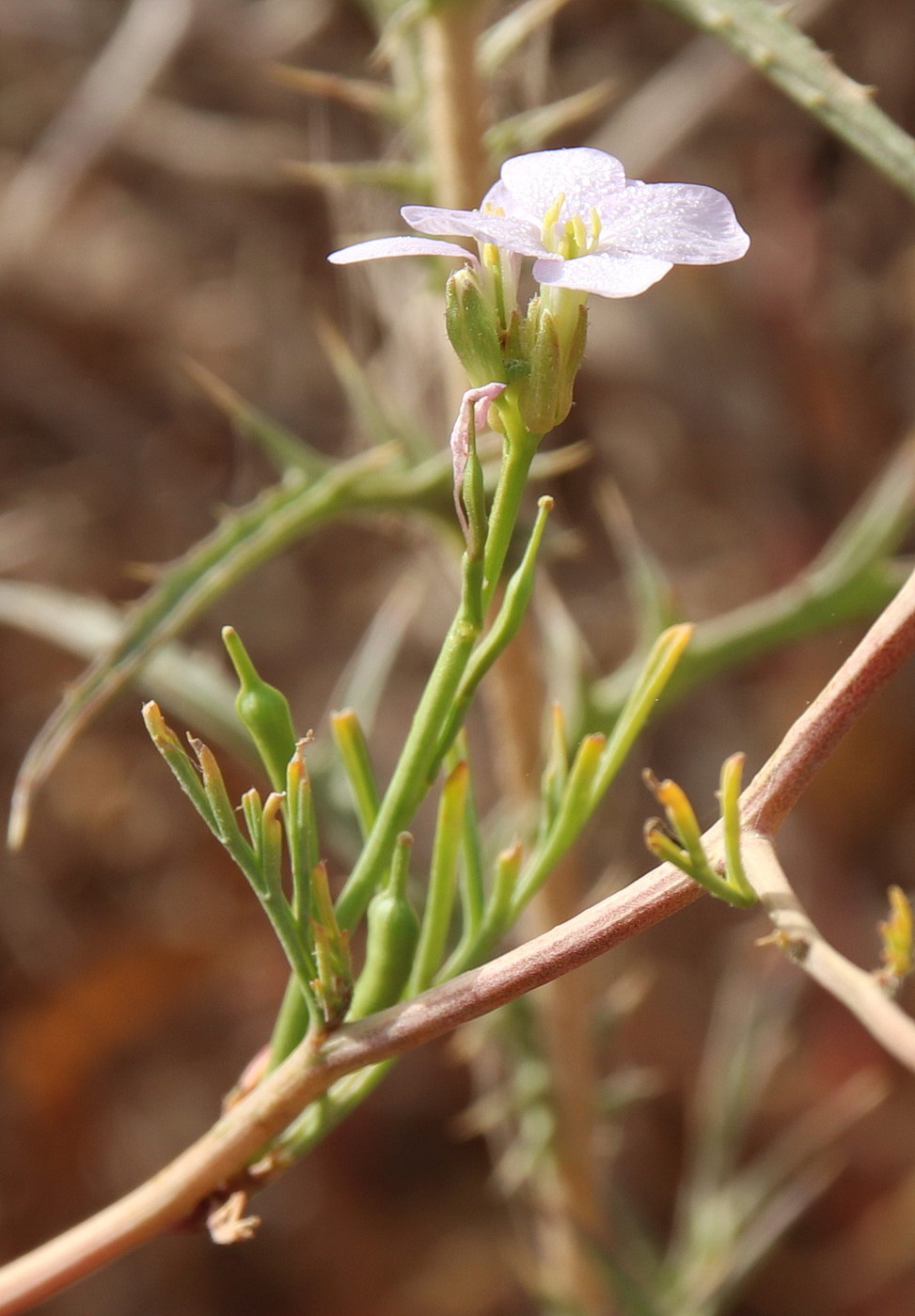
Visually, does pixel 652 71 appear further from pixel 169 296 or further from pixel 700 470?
pixel 169 296

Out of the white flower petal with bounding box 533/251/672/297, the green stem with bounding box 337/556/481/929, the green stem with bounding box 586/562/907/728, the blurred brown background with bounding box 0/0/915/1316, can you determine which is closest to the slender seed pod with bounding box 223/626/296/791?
the green stem with bounding box 337/556/481/929

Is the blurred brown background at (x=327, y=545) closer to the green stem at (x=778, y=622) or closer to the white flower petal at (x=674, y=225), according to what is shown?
the green stem at (x=778, y=622)

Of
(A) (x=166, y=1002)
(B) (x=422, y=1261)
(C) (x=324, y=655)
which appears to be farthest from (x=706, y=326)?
(B) (x=422, y=1261)

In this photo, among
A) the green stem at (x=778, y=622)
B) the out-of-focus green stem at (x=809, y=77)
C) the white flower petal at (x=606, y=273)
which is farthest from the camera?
the green stem at (x=778, y=622)

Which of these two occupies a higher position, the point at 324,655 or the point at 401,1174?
the point at 324,655

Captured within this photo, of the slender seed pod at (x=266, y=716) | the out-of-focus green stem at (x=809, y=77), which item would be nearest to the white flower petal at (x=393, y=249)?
the slender seed pod at (x=266, y=716)

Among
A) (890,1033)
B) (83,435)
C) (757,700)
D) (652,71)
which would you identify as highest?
(83,435)
